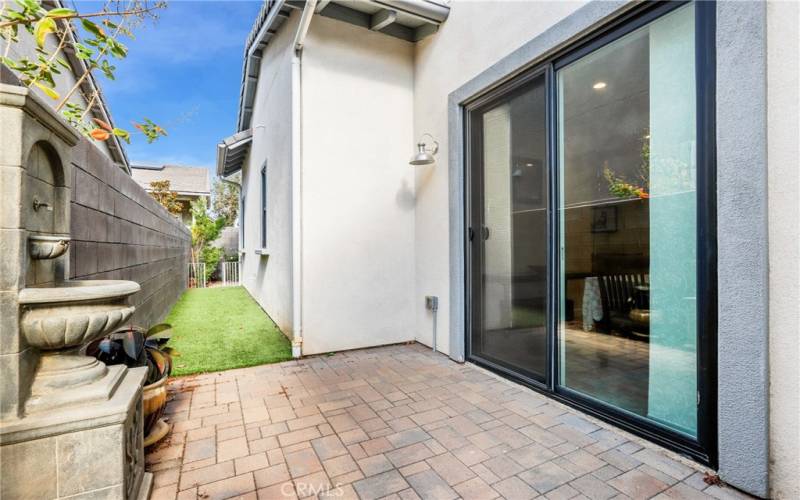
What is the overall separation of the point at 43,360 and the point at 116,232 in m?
2.50

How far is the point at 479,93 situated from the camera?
3998 mm

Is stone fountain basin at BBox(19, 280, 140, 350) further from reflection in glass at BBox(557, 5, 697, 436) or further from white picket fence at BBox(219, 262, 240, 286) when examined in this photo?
white picket fence at BBox(219, 262, 240, 286)

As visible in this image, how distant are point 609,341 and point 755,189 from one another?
1.40m

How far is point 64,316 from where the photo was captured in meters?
1.60

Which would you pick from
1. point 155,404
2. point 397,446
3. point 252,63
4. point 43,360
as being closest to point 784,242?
point 397,446

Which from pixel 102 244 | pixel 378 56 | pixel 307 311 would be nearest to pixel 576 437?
pixel 307 311

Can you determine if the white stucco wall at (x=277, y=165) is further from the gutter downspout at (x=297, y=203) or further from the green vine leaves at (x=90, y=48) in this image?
the green vine leaves at (x=90, y=48)

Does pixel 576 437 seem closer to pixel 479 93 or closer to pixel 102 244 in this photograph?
pixel 479 93

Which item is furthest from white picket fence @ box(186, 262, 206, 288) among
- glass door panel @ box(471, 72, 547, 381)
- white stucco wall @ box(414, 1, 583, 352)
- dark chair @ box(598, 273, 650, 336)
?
dark chair @ box(598, 273, 650, 336)

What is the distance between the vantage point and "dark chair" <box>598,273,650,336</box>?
2.63 m
